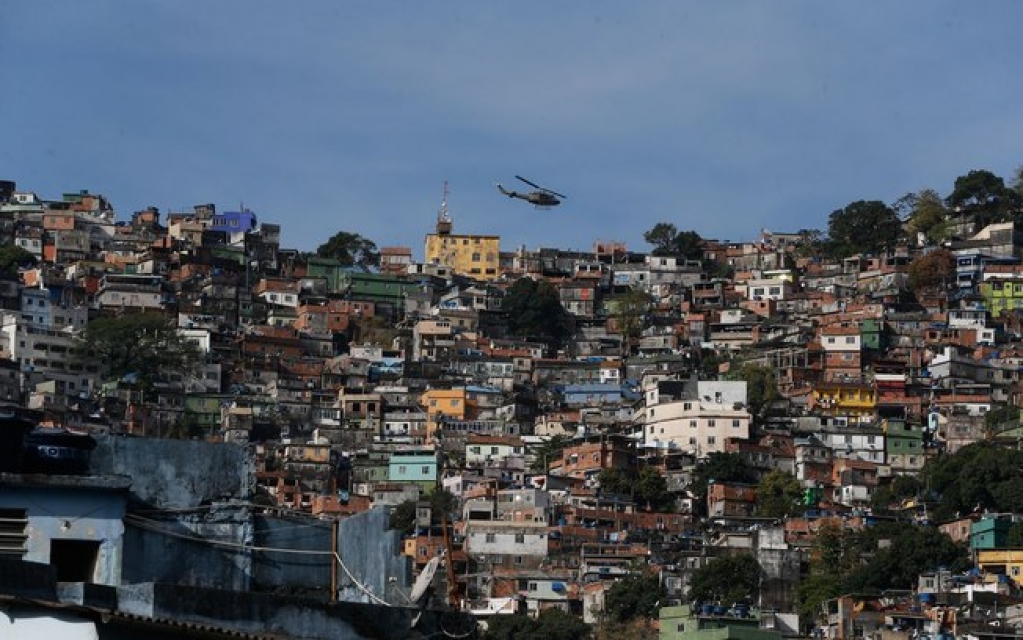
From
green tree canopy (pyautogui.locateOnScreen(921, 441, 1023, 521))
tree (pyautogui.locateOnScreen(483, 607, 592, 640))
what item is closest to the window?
tree (pyautogui.locateOnScreen(483, 607, 592, 640))

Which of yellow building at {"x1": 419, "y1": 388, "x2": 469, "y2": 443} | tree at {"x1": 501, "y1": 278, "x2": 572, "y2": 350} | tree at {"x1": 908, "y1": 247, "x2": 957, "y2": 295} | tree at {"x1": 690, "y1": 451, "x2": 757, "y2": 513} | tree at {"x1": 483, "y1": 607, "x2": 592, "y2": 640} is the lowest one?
tree at {"x1": 483, "y1": 607, "x2": 592, "y2": 640}

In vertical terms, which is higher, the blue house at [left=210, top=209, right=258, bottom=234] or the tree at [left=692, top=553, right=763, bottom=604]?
the blue house at [left=210, top=209, right=258, bottom=234]

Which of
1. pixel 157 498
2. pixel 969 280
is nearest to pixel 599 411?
pixel 969 280

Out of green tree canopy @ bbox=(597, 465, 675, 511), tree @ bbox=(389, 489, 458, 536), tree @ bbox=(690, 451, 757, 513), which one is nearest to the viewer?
tree @ bbox=(389, 489, 458, 536)

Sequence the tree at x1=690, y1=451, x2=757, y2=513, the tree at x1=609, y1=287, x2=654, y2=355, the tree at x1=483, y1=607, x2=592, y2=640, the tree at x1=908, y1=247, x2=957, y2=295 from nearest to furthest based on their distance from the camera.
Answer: the tree at x1=483, y1=607, x2=592, y2=640
the tree at x1=690, y1=451, x2=757, y2=513
the tree at x1=609, y1=287, x2=654, y2=355
the tree at x1=908, y1=247, x2=957, y2=295

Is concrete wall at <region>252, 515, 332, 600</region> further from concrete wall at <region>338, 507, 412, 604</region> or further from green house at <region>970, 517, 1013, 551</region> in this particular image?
green house at <region>970, 517, 1013, 551</region>

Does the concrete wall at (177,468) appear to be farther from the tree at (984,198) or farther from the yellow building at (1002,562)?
the tree at (984,198)

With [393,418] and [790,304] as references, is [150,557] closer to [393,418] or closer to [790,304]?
[393,418]
